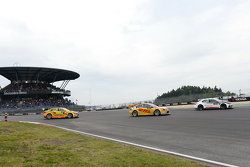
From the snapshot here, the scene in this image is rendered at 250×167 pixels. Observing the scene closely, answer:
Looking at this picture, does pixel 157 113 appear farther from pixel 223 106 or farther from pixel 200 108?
pixel 223 106

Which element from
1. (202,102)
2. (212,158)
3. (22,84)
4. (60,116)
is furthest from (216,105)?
(22,84)

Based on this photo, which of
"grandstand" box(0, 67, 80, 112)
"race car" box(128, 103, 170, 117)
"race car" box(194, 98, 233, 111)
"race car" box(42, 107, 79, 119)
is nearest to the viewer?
"race car" box(128, 103, 170, 117)

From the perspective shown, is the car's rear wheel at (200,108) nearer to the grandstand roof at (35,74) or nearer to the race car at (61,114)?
the race car at (61,114)

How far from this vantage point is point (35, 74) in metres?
92.9

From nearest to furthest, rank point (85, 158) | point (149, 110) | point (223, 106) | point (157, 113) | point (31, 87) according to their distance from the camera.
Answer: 1. point (85, 158)
2. point (157, 113)
3. point (149, 110)
4. point (223, 106)
5. point (31, 87)

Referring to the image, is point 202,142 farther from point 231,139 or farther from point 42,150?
point 42,150

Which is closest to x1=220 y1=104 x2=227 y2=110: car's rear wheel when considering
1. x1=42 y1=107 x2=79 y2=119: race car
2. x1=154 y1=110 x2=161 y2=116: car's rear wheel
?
x1=154 y1=110 x2=161 y2=116: car's rear wheel

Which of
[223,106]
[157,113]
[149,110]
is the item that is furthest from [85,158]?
[223,106]

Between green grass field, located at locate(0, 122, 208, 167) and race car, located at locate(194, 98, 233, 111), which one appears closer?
green grass field, located at locate(0, 122, 208, 167)

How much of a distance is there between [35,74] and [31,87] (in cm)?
368

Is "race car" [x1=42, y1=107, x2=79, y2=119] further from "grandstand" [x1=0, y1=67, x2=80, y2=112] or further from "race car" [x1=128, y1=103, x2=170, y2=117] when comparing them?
"grandstand" [x1=0, y1=67, x2=80, y2=112]

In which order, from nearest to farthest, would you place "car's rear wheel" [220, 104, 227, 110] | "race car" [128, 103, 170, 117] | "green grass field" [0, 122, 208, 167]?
1. "green grass field" [0, 122, 208, 167]
2. "race car" [128, 103, 170, 117]
3. "car's rear wheel" [220, 104, 227, 110]

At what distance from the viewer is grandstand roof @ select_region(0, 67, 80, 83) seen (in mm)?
88000

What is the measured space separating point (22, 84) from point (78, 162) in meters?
88.2
